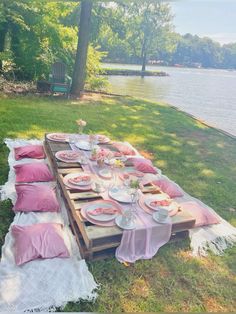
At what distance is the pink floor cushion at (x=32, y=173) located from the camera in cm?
386

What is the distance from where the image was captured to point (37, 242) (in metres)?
2.68

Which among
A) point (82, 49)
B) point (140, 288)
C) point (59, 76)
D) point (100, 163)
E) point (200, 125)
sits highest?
point (82, 49)

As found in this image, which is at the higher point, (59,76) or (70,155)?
(59,76)

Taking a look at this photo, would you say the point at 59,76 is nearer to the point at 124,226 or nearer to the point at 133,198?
the point at 133,198

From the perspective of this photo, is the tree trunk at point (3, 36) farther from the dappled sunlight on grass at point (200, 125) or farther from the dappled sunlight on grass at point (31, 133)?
the dappled sunlight on grass at point (200, 125)

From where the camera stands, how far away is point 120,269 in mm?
2717

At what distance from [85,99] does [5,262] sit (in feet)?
25.5

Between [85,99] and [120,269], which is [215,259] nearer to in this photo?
[120,269]

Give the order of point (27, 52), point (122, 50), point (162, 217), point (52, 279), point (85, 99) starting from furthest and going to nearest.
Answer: point (122, 50), point (27, 52), point (85, 99), point (162, 217), point (52, 279)

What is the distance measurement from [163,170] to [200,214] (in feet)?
5.19

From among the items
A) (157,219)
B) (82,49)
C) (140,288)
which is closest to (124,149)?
(157,219)

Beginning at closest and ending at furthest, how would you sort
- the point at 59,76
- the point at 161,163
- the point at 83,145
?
the point at 83,145 → the point at 161,163 → the point at 59,76

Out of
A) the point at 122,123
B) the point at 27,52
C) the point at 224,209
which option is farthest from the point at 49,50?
the point at 224,209

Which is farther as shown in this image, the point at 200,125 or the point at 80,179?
the point at 200,125
